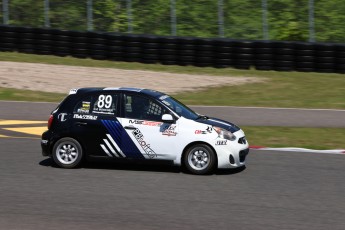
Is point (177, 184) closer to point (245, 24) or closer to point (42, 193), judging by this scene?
point (42, 193)

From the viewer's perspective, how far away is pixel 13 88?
2300 centimetres

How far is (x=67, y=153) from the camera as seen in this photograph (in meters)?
13.1

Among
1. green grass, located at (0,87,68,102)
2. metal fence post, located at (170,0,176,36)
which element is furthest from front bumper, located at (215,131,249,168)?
metal fence post, located at (170,0,176,36)

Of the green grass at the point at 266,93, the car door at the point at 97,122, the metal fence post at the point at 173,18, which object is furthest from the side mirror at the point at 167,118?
the metal fence post at the point at 173,18

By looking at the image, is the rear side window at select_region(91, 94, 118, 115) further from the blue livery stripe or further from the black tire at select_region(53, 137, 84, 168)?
the black tire at select_region(53, 137, 84, 168)

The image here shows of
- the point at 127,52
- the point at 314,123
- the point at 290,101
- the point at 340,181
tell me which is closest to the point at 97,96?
the point at 340,181

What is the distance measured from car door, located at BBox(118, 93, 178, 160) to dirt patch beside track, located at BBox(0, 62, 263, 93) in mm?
10180

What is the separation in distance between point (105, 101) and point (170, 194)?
253 centimetres

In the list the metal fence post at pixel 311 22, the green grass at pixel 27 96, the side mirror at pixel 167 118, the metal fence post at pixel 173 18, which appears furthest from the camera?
the metal fence post at pixel 173 18

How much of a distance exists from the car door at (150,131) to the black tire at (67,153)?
947mm

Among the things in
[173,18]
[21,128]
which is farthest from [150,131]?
[173,18]

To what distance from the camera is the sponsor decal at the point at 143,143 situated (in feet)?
41.8

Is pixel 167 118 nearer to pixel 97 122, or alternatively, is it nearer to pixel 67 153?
pixel 97 122

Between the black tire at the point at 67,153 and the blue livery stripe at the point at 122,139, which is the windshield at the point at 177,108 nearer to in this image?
the blue livery stripe at the point at 122,139
